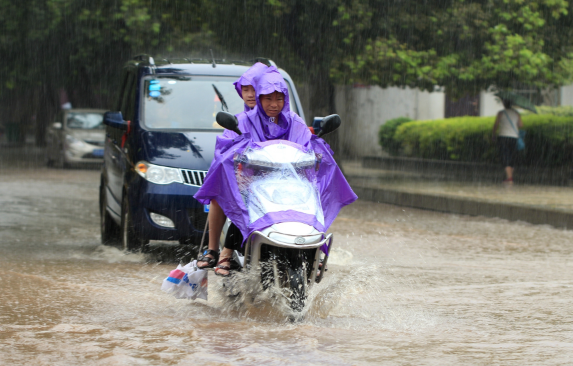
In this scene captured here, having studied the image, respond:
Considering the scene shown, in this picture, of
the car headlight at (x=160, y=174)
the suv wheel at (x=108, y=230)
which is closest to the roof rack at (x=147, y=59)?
the car headlight at (x=160, y=174)

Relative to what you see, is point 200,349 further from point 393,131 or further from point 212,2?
point 393,131

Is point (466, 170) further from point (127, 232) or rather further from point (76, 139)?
point (127, 232)

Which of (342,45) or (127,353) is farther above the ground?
(342,45)

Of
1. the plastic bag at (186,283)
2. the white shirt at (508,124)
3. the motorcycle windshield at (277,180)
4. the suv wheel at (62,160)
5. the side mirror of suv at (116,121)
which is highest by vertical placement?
the side mirror of suv at (116,121)

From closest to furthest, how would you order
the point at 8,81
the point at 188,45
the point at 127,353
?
the point at 127,353
the point at 188,45
the point at 8,81

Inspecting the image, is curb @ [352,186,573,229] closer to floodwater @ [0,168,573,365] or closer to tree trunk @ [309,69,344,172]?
floodwater @ [0,168,573,365]

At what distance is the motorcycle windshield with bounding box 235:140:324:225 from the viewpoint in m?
5.47

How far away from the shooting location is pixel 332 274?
768 cm

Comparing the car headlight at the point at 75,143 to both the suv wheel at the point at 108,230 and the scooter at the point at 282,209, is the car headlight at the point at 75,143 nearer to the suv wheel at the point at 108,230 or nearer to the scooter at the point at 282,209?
the suv wheel at the point at 108,230

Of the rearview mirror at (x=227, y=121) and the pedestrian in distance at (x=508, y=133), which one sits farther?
the pedestrian in distance at (x=508, y=133)

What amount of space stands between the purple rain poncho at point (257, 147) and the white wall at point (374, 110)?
24.8 m

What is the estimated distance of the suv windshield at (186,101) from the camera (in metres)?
8.99

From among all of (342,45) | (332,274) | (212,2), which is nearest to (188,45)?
(212,2)

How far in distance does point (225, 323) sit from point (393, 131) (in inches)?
821
